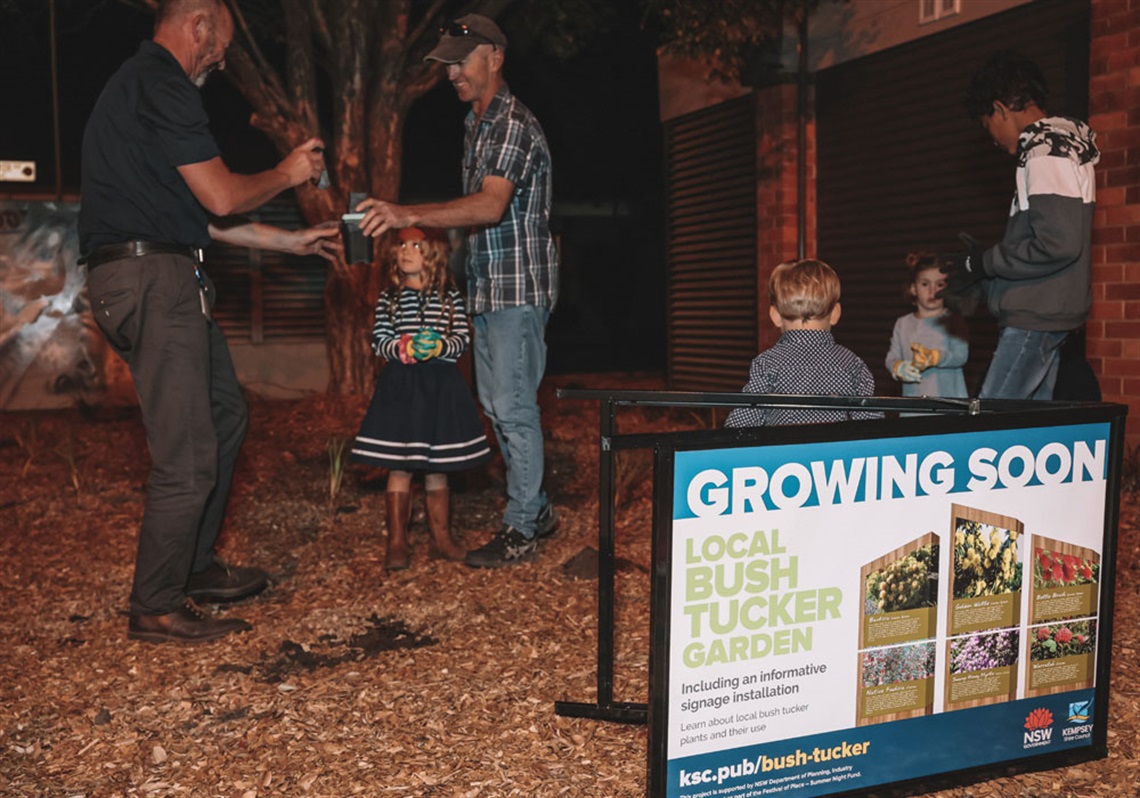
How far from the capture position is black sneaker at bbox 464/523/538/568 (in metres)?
5.33

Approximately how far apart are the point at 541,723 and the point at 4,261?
11.8 meters

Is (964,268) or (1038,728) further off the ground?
(964,268)

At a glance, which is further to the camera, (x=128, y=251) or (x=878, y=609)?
(x=128, y=251)

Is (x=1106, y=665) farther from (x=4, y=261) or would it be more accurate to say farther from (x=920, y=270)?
(x=4, y=261)

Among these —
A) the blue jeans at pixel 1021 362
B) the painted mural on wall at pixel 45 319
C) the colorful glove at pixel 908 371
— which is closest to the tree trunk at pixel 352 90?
the painted mural on wall at pixel 45 319

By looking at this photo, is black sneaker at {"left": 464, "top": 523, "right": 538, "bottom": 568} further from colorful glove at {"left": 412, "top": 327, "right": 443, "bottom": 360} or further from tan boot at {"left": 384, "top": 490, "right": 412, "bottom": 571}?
colorful glove at {"left": 412, "top": 327, "right": 443, "bottom": 360}

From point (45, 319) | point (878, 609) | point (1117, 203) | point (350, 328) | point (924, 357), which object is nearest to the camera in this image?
point (878, 609)

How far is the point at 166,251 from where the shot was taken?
433 centimetres

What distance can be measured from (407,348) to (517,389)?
52 cm

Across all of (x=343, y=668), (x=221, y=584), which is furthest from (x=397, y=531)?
(x=343, y=668)

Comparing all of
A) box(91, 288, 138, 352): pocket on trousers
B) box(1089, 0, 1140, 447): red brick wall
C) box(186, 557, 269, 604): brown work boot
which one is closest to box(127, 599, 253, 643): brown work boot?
box(186, 557, 269, 604): brown work boot

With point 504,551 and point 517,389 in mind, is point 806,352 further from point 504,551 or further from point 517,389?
point 504,551

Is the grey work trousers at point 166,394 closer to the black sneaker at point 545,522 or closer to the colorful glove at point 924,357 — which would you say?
the black sneaker at point 545,522

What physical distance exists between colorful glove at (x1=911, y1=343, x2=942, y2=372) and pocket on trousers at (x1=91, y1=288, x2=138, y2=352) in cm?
347
